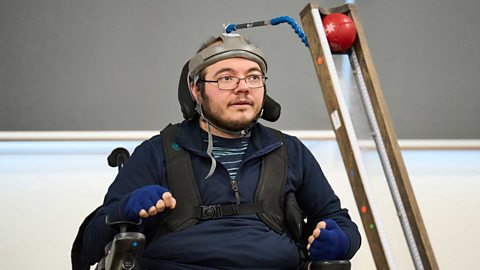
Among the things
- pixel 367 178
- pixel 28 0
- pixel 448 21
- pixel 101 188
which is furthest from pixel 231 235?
pixel 448 21

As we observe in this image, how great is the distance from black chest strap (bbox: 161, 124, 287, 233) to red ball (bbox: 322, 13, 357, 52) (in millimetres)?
571

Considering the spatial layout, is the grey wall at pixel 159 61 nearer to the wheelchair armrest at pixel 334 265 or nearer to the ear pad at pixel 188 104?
A: the ear pad at pixel 188 104

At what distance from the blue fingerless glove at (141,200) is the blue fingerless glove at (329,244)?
0.44 meters

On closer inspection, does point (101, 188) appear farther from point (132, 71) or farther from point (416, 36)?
point (416, 36)

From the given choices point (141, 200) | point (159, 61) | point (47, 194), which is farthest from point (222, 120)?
point (47, 194)

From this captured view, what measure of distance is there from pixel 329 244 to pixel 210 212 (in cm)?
36

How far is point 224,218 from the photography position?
1936 millimetres

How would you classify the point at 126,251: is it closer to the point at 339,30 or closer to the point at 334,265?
the point at 334,265

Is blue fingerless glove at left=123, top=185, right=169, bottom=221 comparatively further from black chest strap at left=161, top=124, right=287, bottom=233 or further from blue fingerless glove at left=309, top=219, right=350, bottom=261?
blue fingerless glove at left=309, top=219, right=350, bottom=261

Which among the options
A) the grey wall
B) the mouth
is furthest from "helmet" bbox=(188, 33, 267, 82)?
the grey wall

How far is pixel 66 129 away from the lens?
9.70 feet

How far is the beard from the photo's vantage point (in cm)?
204

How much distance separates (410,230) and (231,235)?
58 cm

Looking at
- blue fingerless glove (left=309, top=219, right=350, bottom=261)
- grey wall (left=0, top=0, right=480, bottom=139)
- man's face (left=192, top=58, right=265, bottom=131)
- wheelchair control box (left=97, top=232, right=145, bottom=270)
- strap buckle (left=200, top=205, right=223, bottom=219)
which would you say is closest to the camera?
wheelchair control box (left=97, top=232, right=145, bottom=270)
